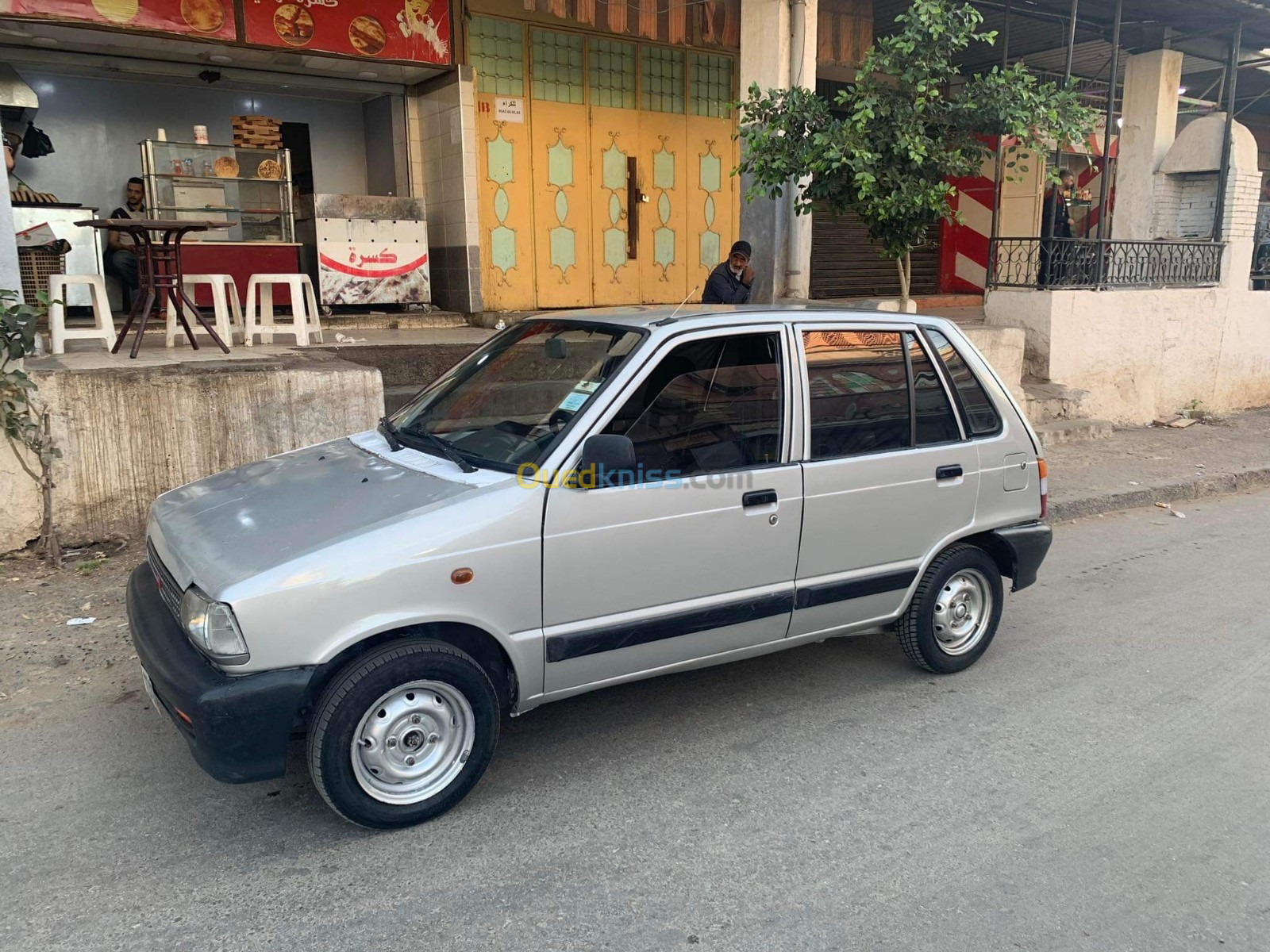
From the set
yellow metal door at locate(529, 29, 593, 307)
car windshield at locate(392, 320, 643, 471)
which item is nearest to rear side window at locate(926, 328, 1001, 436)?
car windshield at locate(392, 320, 643, 471)

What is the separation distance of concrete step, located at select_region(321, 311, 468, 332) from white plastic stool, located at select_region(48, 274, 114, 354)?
10.9 feet

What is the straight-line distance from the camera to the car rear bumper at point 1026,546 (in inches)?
183

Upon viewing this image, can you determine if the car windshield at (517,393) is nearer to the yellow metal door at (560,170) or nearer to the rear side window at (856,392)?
the rear side window at (856,392)

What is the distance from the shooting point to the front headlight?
116 inches

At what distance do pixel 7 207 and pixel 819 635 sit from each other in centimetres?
556

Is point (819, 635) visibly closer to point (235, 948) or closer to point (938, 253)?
point (235, 948)

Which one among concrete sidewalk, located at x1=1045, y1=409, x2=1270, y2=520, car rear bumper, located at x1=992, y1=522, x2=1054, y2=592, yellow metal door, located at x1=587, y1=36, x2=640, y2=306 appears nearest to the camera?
car rear bumper, located at x1=992, y1=522, x2=1054, y2=592

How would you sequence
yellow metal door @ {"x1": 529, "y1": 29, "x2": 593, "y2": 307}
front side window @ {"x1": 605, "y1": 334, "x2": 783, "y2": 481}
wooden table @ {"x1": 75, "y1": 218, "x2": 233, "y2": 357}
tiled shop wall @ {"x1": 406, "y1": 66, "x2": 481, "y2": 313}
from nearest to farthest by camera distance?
front side window @ {"x1": 605, "y1": 334, "x2": 783, "y2": 481}
wooden table @ {"x1": 75, "y1": 218, "x2": 233, "y2": 357}
tiled shop wall @ {"x1": 406, "y1": 66, "x2": 481, "y2": 313}
yellow metal door @ {"x1": 529, "y1": 29, "x2": 593, "y2": 307}

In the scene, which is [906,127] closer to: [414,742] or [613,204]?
[613,204]

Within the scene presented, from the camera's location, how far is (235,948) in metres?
2.67

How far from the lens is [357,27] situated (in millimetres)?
9984

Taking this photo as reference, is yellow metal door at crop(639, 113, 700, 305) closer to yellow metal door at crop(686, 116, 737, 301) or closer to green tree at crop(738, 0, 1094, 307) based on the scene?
yellow metal door at crop(686, 116, 737, 301)

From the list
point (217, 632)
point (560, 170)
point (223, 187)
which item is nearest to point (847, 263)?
point (560, 170)

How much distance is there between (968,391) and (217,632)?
334 centimetres
